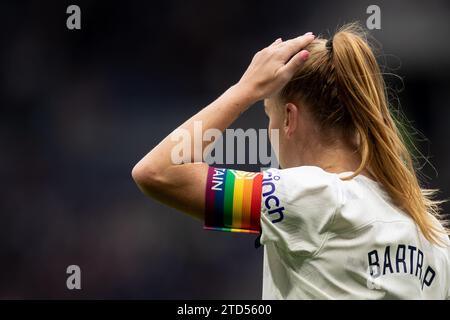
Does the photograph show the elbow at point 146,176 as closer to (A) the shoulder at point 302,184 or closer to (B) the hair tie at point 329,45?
(A) the shoulder at point 302,184

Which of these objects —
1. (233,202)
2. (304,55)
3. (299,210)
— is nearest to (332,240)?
(299,210)

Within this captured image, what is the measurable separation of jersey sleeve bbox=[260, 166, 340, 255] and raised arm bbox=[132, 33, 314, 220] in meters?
0.17

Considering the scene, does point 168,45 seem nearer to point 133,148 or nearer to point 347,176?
point 133,148

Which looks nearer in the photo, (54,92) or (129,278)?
(129,278)

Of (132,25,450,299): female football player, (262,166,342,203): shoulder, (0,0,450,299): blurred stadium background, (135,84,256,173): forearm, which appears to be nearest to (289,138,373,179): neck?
(132,25,450,299): female football player

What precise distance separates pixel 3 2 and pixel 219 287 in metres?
2.74

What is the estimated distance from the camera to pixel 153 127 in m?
5.48

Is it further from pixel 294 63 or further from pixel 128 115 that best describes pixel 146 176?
pixel 128 115

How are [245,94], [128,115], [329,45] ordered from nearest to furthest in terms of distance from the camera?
[245,94] → [329,45] → [128,115]

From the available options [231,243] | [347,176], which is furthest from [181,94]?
[347,176]

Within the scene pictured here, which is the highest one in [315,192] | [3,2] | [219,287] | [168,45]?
[3,2]

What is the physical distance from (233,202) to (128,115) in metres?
3.88

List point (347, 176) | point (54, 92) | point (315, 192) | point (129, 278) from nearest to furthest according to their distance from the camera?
point (315, 192)
point (347, 176)
point (129, 278)
point (54, 92)

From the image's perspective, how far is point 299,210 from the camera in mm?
1597
